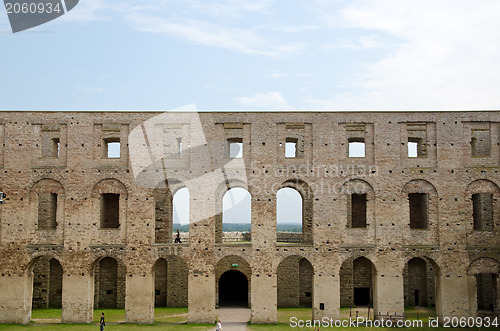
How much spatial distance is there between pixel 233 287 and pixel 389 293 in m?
10.7

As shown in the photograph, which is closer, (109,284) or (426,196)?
(426,196)

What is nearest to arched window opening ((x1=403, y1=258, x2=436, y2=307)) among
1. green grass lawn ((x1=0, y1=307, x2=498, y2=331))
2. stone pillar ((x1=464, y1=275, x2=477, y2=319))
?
green grass lawn ((x1=0, y1=307, x2=498, y2=331))

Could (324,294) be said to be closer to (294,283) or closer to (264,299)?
(264,299)

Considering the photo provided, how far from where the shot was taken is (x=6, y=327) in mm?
21781

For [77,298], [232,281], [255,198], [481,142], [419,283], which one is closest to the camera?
[77,298]

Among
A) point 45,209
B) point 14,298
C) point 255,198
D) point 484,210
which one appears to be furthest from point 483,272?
point 45,209

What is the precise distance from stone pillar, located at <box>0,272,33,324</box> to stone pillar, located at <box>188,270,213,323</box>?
25.2 feet

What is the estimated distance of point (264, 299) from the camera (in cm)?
2259

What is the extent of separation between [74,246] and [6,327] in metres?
4.45

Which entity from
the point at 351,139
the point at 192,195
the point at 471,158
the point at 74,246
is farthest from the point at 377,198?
the point at 74,246

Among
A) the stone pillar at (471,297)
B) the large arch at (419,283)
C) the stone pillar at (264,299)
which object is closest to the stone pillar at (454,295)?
the stone pillar at (471,297)

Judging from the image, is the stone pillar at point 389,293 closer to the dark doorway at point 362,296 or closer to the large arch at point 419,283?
the large arch at point 419,283

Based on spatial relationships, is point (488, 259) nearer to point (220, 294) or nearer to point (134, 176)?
point (220, 294)

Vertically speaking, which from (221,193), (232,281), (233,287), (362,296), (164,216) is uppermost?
(221,193)
